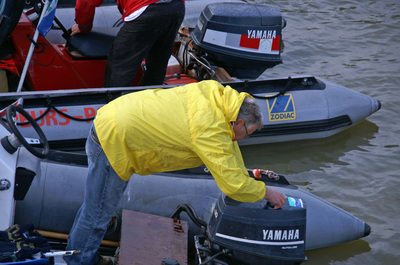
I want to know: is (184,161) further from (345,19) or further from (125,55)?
(345,19)

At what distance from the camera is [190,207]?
3172mm

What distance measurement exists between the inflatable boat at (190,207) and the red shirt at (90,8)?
1.16 meters

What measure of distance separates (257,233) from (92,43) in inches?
88.4

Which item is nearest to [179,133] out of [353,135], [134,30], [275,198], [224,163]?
[224,163]

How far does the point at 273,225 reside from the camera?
9.25ft

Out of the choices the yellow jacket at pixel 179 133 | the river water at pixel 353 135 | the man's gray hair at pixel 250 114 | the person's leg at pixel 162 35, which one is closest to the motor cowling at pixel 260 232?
the yellow jacket at pixel 179 133

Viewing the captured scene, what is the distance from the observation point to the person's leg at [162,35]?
13.1 ft

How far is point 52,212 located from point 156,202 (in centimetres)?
62

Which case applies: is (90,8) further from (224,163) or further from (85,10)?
(224,163)

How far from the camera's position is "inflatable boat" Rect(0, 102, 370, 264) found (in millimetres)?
2803

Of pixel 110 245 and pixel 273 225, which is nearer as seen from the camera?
pixel 273 225

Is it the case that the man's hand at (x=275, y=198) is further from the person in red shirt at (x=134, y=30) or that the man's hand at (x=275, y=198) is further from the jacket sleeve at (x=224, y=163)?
the person in red shirt at (x=134, y=30)

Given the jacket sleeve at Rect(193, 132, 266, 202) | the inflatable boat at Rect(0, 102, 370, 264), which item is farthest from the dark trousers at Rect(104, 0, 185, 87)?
the jacket sleeve at Rect(193, 132, 266, 202)

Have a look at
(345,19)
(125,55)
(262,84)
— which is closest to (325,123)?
(262,84)
